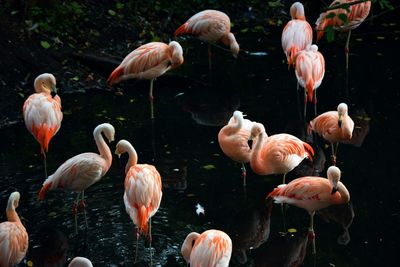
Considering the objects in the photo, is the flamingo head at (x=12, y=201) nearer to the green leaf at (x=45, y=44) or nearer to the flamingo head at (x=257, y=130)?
the flamingo head at (x=257, y=130)

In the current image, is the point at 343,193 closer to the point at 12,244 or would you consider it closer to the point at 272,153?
the point at 272,153

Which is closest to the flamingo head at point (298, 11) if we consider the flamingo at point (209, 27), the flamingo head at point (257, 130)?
the flamingo at point (209, 27)

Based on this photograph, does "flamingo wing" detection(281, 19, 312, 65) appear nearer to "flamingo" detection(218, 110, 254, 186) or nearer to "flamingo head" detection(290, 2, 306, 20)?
"flamingo head" detection(290, 2, 306, 20)

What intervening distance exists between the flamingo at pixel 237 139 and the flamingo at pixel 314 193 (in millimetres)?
844

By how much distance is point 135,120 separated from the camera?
938 cm

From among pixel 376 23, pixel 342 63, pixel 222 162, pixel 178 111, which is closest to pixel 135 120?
pixel 178 111

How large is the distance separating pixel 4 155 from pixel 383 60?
552 centimetres

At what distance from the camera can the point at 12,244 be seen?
596 cm

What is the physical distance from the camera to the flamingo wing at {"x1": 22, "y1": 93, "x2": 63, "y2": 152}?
7.63 meters

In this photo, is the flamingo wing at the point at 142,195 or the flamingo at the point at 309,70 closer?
the flamingo wing at the point at 142,195

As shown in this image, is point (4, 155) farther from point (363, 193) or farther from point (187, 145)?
point (363, 193)

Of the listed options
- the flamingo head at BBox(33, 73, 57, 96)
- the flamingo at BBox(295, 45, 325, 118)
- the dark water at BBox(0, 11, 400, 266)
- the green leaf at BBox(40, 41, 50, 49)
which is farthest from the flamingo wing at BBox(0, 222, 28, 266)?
the green leaf at BBox(40, 41, 50, 49)

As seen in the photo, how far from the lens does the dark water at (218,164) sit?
6.75 metres

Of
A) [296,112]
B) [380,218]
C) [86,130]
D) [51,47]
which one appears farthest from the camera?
[51,47]
